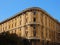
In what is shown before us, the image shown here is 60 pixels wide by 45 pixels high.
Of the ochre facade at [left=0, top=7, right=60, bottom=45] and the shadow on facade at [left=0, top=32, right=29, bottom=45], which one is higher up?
the ochre facade at [left=0, top=7, right=60, bottom=45]

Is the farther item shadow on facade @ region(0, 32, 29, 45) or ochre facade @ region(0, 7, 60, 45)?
ochre facade @ region(0, 7, 60, 45)

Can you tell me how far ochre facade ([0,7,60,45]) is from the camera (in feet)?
238

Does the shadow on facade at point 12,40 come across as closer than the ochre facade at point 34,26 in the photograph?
Yes

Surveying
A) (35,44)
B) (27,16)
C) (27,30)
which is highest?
(27,16)

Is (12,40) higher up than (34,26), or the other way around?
(34,26)

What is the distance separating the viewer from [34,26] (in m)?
73.1

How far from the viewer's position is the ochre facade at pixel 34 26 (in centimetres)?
7244

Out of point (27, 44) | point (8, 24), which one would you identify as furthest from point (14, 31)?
point (27, 44)

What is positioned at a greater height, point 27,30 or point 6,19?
point 6,19

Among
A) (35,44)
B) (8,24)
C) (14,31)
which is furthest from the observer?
(8,24)

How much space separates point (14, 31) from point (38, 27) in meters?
13.9

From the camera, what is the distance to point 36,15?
2938 inches

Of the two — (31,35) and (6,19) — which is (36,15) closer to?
(31,35)

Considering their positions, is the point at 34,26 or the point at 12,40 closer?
the point at 34,26
